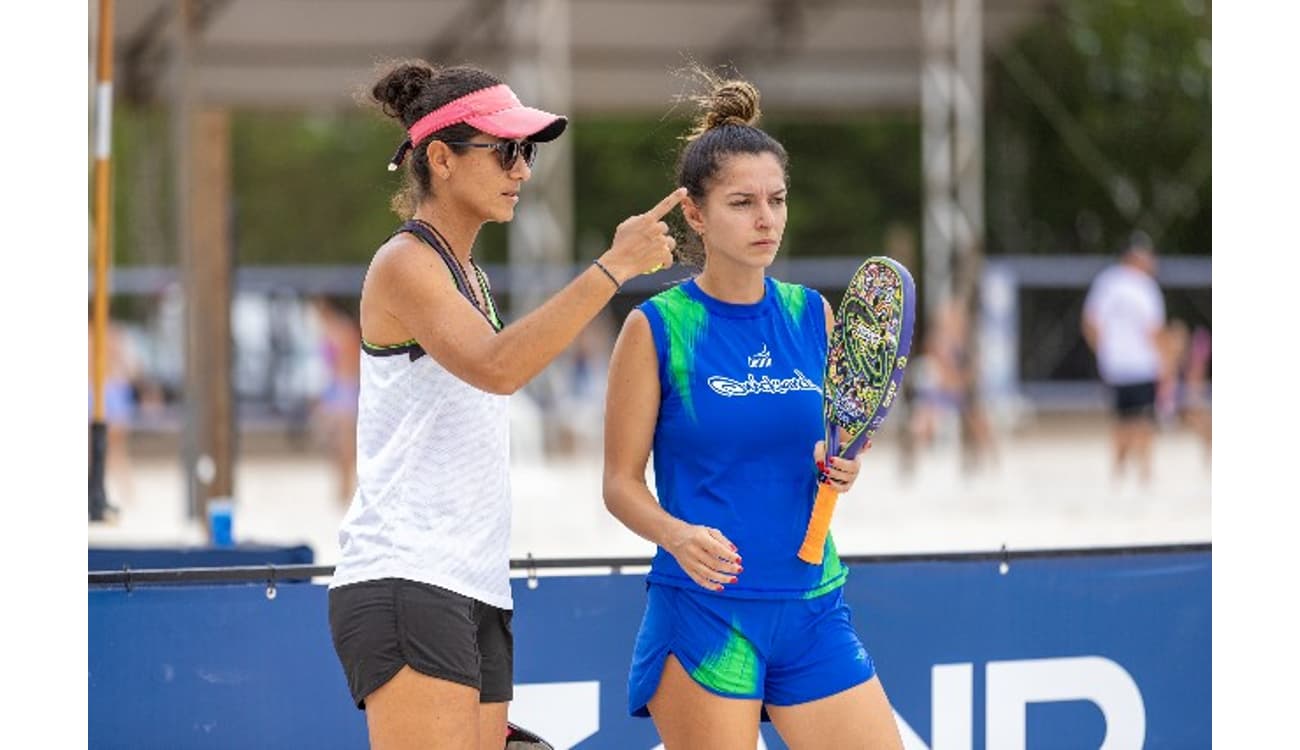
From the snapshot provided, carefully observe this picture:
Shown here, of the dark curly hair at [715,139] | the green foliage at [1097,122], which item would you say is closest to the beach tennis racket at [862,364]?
the dark curly hair at [715,139]

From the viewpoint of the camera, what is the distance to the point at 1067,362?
86.4 ft

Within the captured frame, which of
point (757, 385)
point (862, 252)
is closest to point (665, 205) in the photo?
point (757, 385)

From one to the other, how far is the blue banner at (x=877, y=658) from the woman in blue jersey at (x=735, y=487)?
141cm

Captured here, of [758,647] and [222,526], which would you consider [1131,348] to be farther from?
[758,647]

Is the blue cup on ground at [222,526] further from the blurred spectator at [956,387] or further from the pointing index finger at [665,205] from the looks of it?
the blurred spectator at [956,387]

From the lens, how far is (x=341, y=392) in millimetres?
19328

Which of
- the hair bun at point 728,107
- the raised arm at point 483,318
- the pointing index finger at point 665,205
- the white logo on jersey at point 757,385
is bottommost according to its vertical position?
the white logo on jersey at point 757,385

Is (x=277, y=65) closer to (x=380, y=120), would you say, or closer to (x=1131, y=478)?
(x=1131, y=478)

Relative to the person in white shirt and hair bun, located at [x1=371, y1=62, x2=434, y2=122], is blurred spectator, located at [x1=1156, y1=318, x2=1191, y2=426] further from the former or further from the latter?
hair bun, located at [x1=371, y1=62, x2=434, y2=122]

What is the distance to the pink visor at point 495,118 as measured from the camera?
3.69 metres

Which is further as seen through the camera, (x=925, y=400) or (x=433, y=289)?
(x=925, y=400)

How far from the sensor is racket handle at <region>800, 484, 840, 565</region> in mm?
3867

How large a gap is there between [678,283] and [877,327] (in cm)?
42
